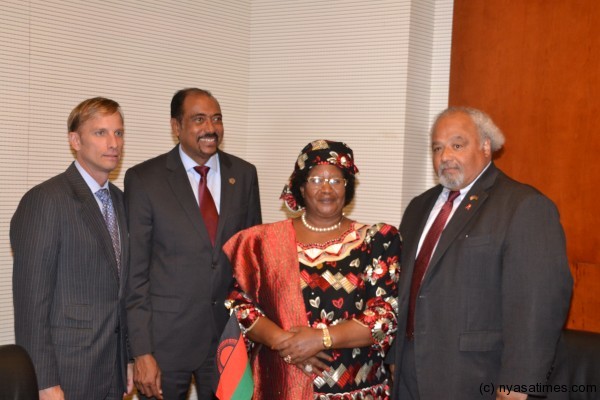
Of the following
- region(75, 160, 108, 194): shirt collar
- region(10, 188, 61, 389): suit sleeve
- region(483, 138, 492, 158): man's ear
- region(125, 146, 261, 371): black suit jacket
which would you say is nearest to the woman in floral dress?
region(125, 146, 261, 371): black suit jacket

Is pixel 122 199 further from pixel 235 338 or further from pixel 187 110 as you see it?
pixel 235 338

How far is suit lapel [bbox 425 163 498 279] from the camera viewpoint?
2955mm

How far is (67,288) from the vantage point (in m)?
2.95

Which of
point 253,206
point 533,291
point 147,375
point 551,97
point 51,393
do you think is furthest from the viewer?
point 551,97

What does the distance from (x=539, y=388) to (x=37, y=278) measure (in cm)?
195

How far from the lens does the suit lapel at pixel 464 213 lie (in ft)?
9.70

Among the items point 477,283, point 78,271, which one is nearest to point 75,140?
point 78,271

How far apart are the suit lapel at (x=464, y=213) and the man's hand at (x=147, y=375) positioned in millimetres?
1308

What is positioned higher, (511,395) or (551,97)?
(551,97)

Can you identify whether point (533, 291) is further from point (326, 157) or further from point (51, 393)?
point (51, 393)

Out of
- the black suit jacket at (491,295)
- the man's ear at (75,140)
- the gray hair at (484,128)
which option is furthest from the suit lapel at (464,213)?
the man's ear at (75,140)

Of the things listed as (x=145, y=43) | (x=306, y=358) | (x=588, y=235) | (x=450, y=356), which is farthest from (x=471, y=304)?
(x=145, y=43)

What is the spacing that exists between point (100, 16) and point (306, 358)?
2.50m

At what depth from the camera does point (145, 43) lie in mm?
4562
